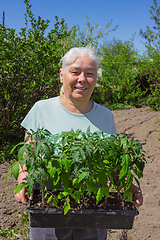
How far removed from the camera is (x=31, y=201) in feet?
4.43

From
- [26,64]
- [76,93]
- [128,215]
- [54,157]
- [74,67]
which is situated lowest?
[128,215]

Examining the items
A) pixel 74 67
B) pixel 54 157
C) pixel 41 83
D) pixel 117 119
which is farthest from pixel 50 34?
pixel 117 119

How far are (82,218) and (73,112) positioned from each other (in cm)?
74

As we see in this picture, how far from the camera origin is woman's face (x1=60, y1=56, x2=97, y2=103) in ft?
5.09

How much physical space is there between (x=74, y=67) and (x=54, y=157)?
66 centimetres

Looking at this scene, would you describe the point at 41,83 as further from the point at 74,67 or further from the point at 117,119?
the point at 117,119

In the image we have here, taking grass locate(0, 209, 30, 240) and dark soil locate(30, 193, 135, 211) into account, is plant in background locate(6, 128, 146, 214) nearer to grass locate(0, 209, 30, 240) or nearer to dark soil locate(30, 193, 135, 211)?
dark soil locate(30, 193, 135, 211)

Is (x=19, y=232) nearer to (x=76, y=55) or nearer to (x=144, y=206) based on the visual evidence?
(x=144, y=206)

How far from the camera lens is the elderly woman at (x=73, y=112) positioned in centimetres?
155

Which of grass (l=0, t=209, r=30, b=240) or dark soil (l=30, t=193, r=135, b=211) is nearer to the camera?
dark soil (l=30, t=193, r=135, b=211)

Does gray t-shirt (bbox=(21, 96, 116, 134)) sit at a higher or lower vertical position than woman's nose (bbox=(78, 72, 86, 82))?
lower

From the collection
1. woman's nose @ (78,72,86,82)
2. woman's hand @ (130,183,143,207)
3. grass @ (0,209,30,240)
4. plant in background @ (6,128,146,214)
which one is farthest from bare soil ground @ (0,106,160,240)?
woman's nose @ (78,72,86,82)

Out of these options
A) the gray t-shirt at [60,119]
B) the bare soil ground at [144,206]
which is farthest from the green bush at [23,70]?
the gray t-shirt at [60,119]

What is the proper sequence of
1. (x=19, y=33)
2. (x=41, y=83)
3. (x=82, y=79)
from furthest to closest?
(x=41, y=83)
(x=19, y=33)
(x=82, y=79)
